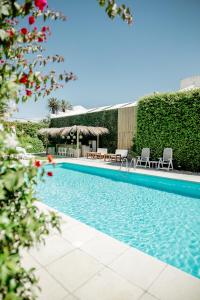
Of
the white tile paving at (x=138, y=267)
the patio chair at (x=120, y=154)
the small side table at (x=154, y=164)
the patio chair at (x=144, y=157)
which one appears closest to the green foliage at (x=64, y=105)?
the patio chair at (x=120, y=154)

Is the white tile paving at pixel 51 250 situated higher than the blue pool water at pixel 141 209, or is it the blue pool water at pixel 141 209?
the white tile paving at pixel 51 250

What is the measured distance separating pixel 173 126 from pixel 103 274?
36.4 feet

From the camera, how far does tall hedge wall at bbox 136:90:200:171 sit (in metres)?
11.2

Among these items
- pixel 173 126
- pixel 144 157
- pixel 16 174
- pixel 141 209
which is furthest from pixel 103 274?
pixel 173 126

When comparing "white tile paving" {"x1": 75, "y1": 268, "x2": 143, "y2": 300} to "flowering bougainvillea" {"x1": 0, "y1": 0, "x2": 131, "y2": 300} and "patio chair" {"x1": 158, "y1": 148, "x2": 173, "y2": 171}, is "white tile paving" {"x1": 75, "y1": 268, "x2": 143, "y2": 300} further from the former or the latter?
"patio chair" {"x1": 158, "y1": 148, "x2": 173, "y2": 171}

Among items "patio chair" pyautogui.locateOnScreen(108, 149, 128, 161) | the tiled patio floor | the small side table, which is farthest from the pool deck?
"patio chair" pyautogui.locateOnScreen(108, 149, 128, 161)

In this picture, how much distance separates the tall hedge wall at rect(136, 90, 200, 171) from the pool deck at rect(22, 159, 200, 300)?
9.74 meters

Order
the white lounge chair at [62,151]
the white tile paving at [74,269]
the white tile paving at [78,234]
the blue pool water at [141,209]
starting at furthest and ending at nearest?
the white lounge chair at [62,151] < the blue pool water at [141,209] < the white tile paving at [78,234] < the white tile paving at [74,269]

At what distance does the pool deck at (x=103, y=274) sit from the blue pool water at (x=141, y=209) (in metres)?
1.12

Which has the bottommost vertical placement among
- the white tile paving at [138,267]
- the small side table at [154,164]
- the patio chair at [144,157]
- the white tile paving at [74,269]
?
the white tile paving at [138,267]

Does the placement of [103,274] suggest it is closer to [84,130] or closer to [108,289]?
[108,289]

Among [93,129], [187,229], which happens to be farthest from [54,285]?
[93,129]

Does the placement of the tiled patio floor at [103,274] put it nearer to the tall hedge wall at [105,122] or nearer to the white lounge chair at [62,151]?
the tall hedge wall at [105,122]

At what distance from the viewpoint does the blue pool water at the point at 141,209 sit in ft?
13.5
